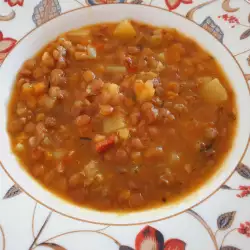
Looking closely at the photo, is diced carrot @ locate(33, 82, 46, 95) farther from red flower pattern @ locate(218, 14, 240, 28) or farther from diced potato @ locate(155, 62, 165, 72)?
red flower pattern @ locate(218, 14, 240, 28)

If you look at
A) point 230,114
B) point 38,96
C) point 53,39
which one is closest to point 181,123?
point 230,114

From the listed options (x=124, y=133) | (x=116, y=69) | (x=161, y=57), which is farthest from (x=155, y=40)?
(x=124, y=133)

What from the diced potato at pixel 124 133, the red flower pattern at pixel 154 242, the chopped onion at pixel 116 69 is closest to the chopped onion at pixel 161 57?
the chopped onion at pixel 116 69

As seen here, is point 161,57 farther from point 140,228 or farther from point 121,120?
point 140,228

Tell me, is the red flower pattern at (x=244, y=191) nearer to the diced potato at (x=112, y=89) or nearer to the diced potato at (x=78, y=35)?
the diced potato at (x=112, y=89)

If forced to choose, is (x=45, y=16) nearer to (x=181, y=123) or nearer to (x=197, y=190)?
(x=181, y=123)
